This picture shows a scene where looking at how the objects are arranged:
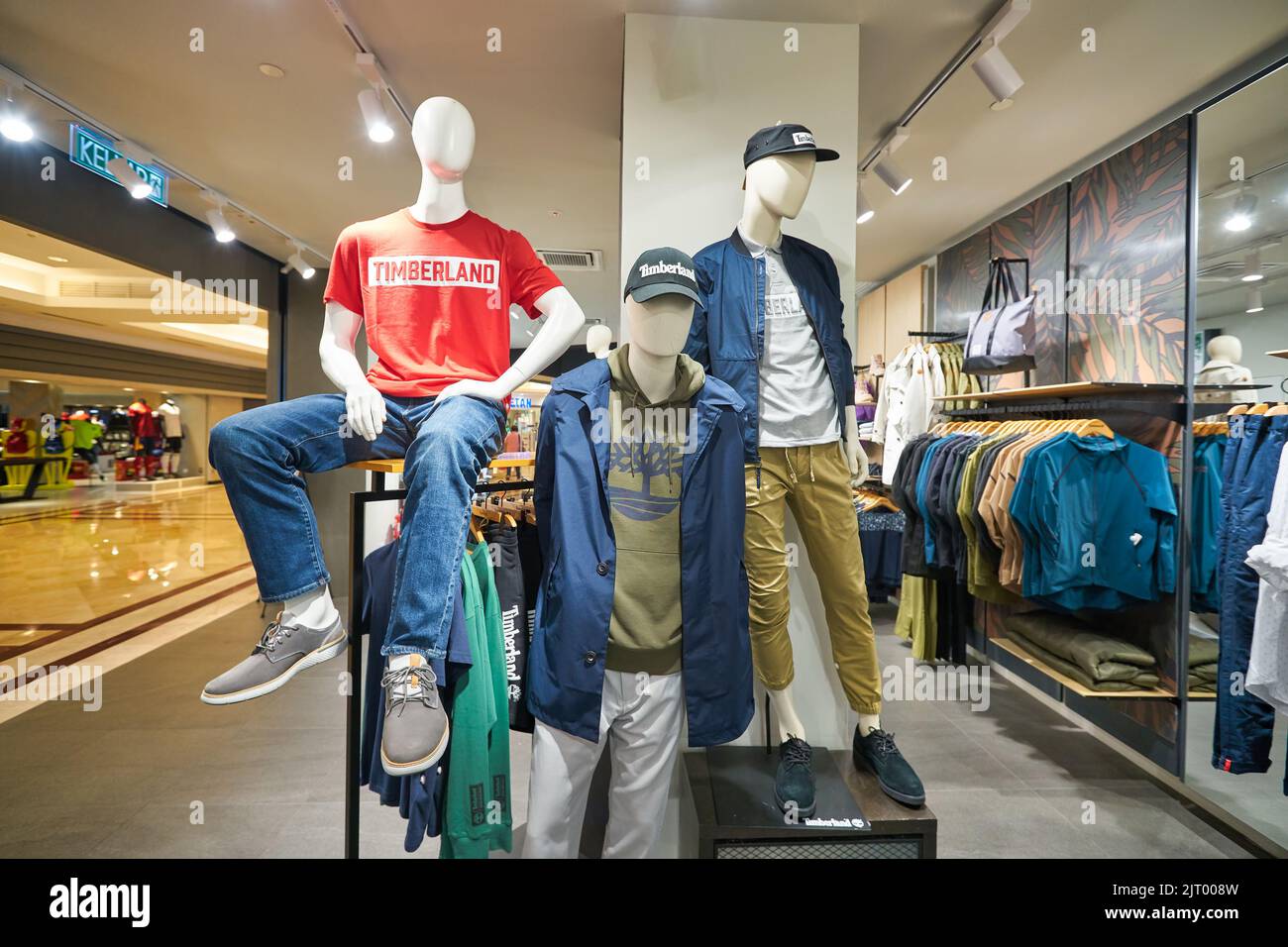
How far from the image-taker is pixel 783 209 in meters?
1.72

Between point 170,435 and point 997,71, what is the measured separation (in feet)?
36.9

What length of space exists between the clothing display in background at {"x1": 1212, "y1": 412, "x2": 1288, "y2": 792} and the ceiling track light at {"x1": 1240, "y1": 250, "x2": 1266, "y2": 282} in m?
0.59

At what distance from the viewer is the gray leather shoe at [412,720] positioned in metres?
1.13

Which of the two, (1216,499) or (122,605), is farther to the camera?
(122,605)

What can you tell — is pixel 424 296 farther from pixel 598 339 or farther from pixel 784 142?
pixel 598 339

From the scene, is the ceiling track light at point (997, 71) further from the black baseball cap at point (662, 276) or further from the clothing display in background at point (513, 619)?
the clothing display in background at point (513, 619)

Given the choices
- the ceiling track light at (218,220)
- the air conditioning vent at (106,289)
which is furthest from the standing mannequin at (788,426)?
the air conditioning vent at (106,289)

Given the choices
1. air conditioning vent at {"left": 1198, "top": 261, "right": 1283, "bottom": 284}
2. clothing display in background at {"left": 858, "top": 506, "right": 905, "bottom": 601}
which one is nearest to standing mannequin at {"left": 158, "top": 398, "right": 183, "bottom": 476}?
clothing display in background at {"left": 858, "top": 506, "right": 905, "bottom": 601}

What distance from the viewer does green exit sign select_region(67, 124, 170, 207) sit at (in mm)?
2676

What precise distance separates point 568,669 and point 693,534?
1.44ft
